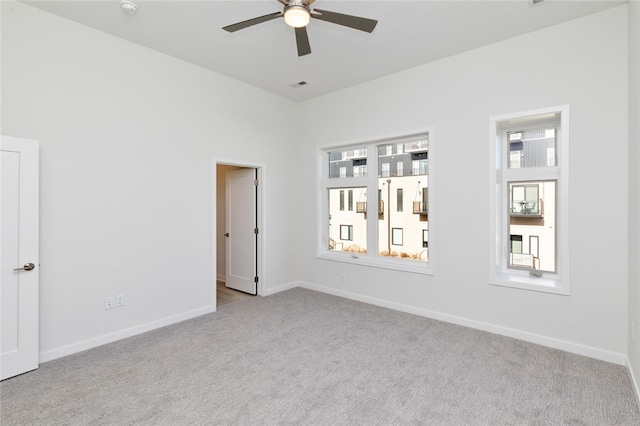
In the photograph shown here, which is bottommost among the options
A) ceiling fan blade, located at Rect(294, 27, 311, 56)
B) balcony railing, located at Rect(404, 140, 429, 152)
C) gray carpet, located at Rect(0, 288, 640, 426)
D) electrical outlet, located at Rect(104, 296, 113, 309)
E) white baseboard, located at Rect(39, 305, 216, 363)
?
gray carpet, located at Rect(0, 288, 640, 426)

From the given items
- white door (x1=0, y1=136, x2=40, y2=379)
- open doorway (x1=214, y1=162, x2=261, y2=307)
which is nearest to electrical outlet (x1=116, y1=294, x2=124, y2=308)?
white door (x1=0, y1=136, x2=40, y2=379)

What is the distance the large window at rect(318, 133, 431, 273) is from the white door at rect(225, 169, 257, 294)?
114 cm

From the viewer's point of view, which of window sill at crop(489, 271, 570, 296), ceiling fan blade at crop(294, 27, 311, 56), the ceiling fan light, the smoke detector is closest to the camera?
the ceiling fan light

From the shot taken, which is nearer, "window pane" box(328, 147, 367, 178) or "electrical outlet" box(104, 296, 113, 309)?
"electrical outlet" box(104, 296, 113, 309)

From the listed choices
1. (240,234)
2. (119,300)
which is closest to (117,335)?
(119,300)

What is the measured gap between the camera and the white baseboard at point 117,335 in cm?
288

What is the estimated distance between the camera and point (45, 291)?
2846 millimetres

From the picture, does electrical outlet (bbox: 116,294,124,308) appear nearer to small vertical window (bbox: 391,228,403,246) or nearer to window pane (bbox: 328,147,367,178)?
window pane (bbox: 328,147,367,178)

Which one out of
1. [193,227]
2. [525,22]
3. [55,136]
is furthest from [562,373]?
[55,136]

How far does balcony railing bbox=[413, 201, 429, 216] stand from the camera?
421 cm

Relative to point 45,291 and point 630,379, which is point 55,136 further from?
point 630,379

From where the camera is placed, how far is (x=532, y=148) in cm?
350

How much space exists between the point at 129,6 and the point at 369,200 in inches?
139

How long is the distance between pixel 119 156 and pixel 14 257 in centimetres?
129
